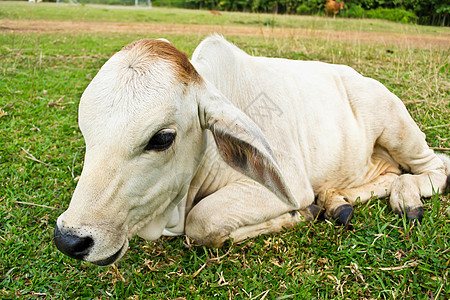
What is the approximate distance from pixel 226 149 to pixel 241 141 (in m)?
0.17

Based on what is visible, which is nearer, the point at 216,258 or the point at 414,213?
the point at 216,258

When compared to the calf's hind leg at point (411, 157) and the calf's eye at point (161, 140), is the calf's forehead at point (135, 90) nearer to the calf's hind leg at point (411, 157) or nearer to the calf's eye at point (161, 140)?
the calf's eye at point (161, 140)

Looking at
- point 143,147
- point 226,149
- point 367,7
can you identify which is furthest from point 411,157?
point 367,7

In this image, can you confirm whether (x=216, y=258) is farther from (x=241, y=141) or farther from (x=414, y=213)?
(x=414, y=213)

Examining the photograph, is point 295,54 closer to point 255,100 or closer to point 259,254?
point 255,100

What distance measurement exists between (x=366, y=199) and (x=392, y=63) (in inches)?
156

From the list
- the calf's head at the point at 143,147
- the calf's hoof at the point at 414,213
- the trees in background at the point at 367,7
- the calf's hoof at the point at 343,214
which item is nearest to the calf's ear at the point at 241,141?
the calf's head at the point at 143,147

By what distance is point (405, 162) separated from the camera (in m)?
3.08

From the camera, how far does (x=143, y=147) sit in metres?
1.72

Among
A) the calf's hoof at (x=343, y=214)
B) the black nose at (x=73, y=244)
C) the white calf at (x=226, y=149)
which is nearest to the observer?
the black nose at (x=73, y=244)

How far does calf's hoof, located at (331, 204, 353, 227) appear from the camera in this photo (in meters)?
2.46

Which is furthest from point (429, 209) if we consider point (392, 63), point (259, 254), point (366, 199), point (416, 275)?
point (392, 63)

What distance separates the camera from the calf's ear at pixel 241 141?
6.24ft

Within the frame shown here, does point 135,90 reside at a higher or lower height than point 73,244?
higher
